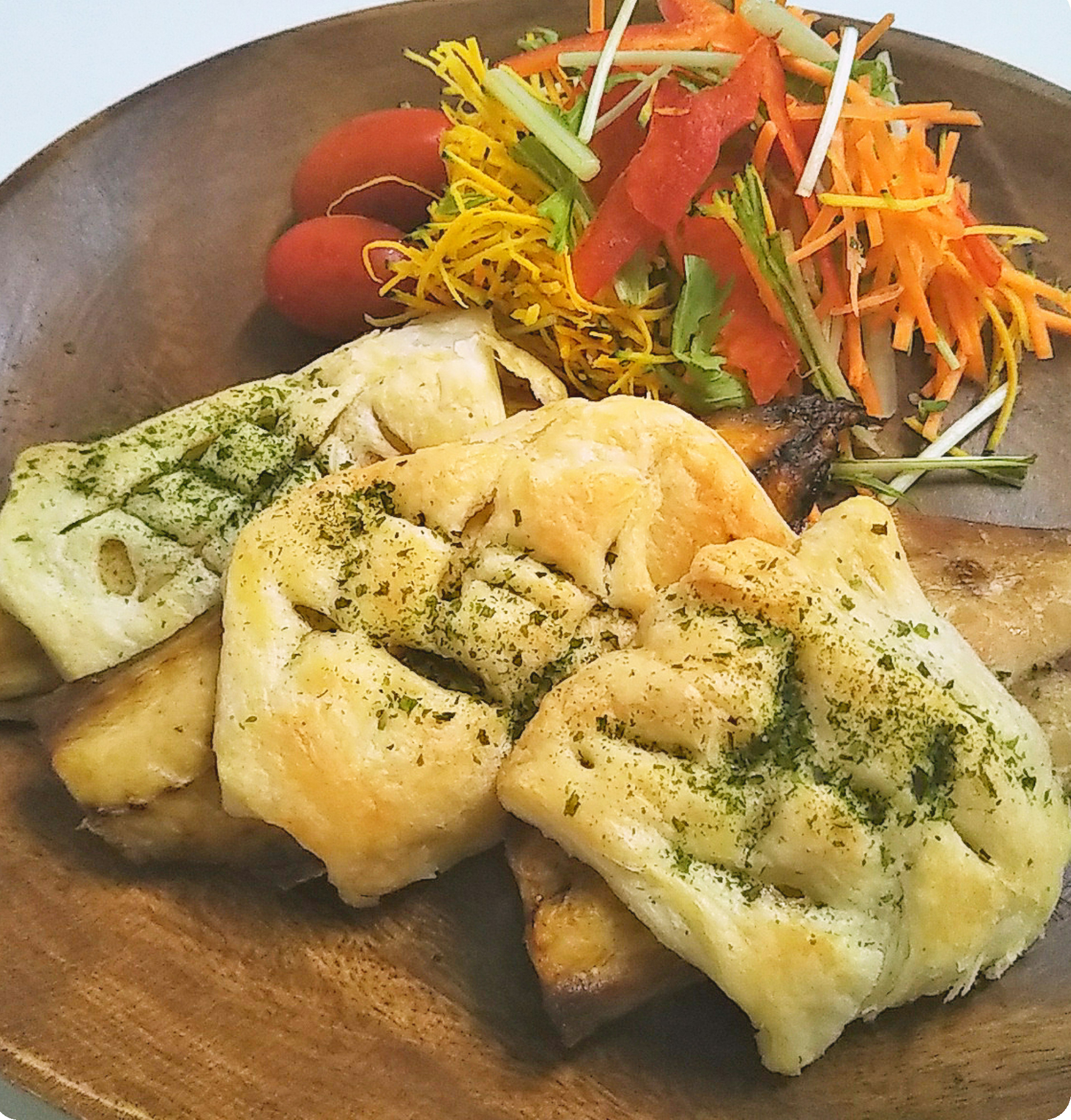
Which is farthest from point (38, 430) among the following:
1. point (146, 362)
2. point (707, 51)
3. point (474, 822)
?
point (707, 51)

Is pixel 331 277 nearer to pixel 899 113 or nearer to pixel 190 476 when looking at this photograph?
pixel 190 476

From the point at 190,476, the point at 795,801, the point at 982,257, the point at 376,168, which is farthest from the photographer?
the point at 376,168

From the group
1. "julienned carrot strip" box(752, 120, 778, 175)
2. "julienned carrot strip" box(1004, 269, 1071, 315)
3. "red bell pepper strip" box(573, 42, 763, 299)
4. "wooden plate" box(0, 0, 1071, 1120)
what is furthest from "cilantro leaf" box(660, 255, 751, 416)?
"wooden plate" box(0, 0, 1071, 1120)

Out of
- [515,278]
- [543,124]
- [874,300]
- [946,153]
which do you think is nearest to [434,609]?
[515,278]

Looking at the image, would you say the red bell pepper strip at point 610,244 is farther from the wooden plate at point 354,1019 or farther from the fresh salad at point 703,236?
the wooden plate at point 354,1019

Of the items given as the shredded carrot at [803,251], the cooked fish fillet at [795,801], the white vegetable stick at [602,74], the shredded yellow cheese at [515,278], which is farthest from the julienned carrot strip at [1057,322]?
the cooked fish fillet at [795,801]

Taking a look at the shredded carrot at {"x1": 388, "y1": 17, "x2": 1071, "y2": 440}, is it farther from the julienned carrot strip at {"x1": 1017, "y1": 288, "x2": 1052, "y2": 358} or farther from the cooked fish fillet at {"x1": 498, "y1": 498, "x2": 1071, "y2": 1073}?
the cooked fish fillet at {"x1": 498, "y1": 498, "x2": 1071, "y2": 1073}

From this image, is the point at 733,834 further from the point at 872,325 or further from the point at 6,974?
the point at 872,325
